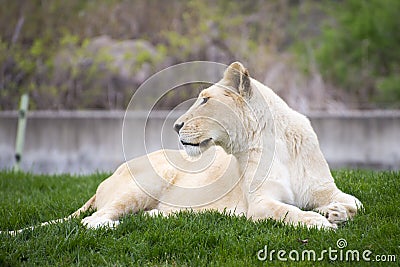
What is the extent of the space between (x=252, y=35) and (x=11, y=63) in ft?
18.1

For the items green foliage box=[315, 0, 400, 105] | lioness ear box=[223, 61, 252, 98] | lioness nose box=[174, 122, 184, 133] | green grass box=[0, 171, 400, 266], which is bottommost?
green grass box=[0, 171, 400, 266]

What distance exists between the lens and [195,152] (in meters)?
5.54

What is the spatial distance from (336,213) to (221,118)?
1.23 meters

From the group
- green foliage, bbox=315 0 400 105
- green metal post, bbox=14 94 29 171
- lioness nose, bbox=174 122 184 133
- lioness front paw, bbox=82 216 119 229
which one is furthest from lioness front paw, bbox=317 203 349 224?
green foliage, bbox=315 0 400 105

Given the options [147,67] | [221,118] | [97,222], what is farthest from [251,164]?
[147,67]

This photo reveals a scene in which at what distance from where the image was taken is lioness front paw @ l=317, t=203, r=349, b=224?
16.7ft

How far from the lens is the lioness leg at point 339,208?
16.7 ft

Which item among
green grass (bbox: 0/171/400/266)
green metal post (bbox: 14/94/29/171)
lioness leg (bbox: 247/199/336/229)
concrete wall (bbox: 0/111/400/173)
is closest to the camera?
green grass (bbox: 0/171/400/266)

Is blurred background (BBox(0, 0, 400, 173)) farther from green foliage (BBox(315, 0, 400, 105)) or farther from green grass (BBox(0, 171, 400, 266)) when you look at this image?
green grass (BBox(0, 171, 400, 266))

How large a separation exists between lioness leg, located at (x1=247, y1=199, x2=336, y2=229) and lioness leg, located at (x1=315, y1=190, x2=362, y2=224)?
0.45ft

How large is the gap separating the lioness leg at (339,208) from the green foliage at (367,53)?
7.91 m

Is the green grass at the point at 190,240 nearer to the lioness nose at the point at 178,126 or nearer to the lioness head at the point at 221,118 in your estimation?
the lioness head at the point at 221,118

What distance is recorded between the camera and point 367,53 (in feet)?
44.9

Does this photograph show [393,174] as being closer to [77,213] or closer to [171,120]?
[77,213]
